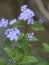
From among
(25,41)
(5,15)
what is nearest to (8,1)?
(5,15)

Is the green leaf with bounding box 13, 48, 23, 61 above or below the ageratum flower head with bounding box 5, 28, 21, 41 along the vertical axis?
below

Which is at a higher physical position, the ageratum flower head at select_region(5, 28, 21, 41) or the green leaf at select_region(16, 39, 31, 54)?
the ageratum flower head at select_region(5, 28, 21, 41)

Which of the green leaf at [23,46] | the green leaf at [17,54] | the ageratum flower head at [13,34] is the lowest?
the green leaf at [17,54]

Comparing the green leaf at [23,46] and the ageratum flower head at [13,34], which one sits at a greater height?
the ageratum flower head at [13,34]

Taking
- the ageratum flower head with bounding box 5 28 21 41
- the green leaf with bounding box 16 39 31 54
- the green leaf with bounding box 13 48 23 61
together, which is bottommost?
the green leaf with bounding box 13 48 23 61

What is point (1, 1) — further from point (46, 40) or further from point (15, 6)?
point (46, 40)

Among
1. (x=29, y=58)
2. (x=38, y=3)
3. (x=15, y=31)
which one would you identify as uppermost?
(x=38, y=3)

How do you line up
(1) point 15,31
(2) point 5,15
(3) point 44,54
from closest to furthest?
(1) point 15,31 → (3) point 44,54 → (2) point 5,15

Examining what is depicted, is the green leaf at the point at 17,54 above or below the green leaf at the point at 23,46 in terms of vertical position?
below

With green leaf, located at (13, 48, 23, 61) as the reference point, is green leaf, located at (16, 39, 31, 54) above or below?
above

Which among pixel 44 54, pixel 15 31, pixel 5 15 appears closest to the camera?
pixel 15 31

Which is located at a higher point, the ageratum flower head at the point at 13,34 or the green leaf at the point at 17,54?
the ageratum flower head at the point at 13,34
